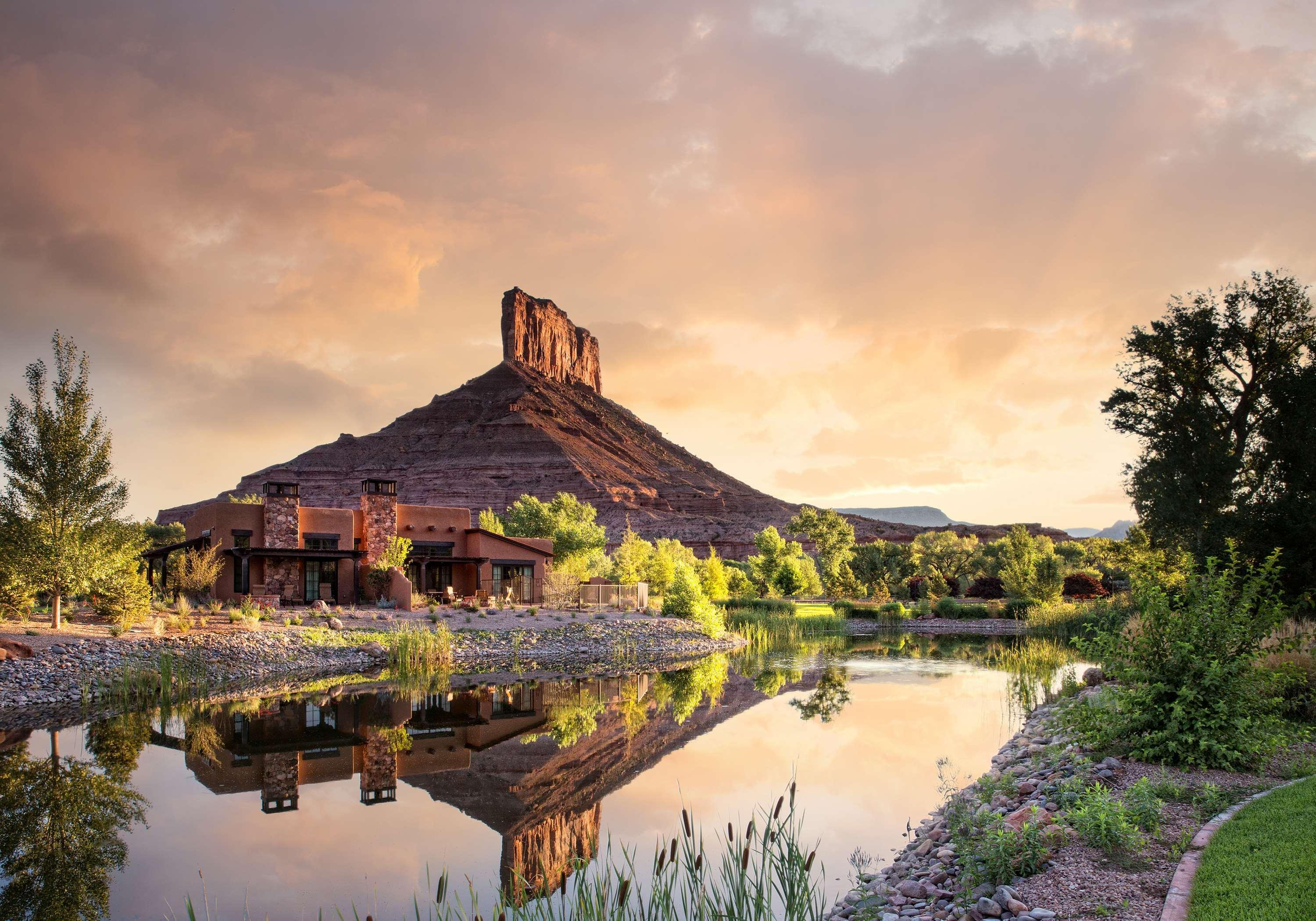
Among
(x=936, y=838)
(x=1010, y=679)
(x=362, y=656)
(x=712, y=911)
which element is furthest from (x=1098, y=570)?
(x=712, y=911)

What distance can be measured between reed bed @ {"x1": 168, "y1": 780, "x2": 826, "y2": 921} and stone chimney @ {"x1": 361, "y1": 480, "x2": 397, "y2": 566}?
92.9 ft

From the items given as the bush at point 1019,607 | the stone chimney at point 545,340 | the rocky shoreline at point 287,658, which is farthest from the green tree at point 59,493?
the stone chimney at point 545,340

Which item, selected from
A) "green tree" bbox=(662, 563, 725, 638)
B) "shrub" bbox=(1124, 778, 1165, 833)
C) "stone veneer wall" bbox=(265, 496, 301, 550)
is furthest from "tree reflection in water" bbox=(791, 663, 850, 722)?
"stone veneer wall" bbox=(265, 496, 301, 550)

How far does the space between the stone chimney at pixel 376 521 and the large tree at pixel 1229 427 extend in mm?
28072

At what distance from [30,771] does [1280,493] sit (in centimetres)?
2202

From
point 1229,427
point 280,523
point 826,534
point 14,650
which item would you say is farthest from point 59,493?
point 826,534

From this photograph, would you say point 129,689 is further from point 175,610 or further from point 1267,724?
point 1267,724

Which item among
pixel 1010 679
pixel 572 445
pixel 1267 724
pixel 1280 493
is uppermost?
pixel 572 445

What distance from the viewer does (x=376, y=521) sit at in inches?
1358

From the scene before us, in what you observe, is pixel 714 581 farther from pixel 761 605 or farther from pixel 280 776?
pixel 280 776

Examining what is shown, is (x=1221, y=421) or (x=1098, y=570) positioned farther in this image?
(x=1098, y=570)

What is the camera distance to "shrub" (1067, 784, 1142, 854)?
5723mm

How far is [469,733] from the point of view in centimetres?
1402

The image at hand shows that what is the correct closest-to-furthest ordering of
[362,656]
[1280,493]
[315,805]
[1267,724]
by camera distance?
[1267,724] → [315,805] → [1280,493] → [362,656]
